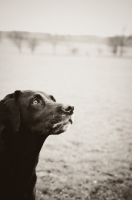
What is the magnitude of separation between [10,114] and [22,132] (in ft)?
0.91

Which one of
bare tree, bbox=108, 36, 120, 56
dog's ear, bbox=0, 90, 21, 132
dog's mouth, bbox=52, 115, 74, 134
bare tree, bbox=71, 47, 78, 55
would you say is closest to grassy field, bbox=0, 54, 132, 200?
dog's mouth, bbox=52, 115, 74, 134

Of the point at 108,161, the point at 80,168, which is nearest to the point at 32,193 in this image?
the point at 80,168

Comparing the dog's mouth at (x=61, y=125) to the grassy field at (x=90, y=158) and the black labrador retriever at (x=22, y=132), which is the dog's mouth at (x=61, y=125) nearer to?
the black labrador retriever at (x=22, y=132)

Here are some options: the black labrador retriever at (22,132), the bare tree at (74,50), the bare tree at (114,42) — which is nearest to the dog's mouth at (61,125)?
the black labrador retriever at (22,132)

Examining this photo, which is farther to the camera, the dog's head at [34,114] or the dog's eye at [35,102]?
the dog's eye at [35,102]

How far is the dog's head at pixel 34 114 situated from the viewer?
2126 millimetres

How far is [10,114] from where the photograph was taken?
2.12 meters

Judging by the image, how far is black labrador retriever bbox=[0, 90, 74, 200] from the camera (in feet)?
7.07

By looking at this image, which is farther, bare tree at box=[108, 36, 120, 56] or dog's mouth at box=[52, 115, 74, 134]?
bare tree at box=[108, 36, 120, 56]

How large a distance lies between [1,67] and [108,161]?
5.87 m


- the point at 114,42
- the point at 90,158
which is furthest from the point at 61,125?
the point at 114,42

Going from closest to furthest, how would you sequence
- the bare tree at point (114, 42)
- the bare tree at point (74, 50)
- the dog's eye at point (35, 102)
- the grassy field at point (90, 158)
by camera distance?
the dog's eye at point (35, 102), the grassy field at point (90, 158), the bare tree at point (114, 42), the bare tree at point (74, 50)

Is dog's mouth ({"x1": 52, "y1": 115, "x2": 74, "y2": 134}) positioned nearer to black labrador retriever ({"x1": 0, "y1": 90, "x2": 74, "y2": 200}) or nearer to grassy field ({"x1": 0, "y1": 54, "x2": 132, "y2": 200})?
black labrador retriever ({"x1": 0, "y1": 90, "x2": 74, "y2": 200})

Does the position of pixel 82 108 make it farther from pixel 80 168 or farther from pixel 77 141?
pixel 80 168
